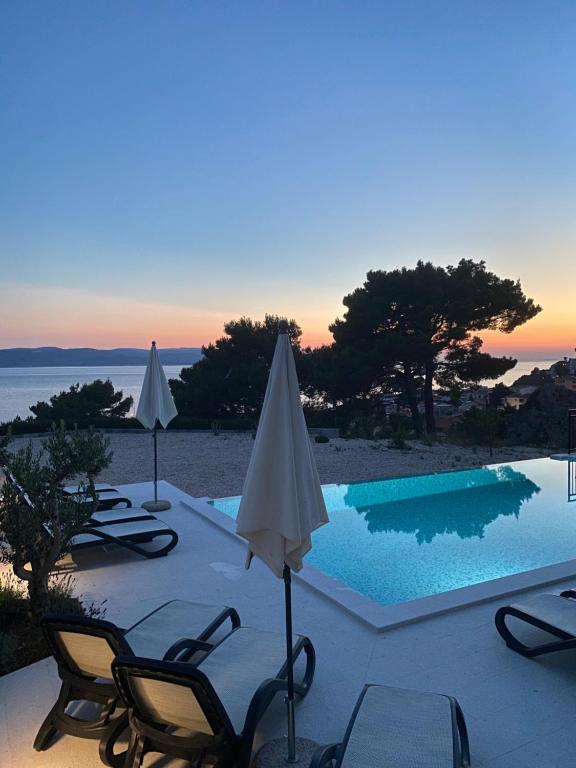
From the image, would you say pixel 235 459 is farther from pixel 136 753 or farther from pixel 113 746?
pixel 136 753

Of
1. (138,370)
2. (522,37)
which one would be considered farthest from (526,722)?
(138,370)

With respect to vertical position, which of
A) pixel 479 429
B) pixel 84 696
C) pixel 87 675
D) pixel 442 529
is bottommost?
pixel 442 529

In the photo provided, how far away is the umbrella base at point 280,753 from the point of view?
2.60 meters

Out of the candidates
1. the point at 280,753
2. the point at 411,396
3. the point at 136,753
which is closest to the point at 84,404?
the point at 411,396

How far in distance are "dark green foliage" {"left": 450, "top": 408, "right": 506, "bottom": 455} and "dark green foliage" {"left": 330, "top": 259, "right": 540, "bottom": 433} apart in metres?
4.73

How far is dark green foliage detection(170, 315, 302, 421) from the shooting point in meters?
24.2

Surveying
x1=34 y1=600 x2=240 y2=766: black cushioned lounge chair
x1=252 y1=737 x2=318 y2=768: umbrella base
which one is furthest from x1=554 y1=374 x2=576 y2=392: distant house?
x1=34 y1=600 x2=240 y2=766: black cushioned lounge chair

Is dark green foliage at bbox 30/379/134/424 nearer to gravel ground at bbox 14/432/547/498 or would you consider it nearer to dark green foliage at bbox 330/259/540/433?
gravel ground at bbox 14/432/547/498

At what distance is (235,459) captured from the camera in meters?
13.5

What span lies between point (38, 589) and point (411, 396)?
2100 cm

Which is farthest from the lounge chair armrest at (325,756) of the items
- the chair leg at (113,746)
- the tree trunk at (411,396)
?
the tree trunk at (411,396)

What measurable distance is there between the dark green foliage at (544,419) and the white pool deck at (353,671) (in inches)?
590

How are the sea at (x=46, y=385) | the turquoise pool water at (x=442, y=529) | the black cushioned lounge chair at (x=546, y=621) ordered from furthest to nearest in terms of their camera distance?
the sea at (x=46, y=385), the turquoise pool water at (x=442, y=529), the black cushioned lounge chair at (x=546, y=621)

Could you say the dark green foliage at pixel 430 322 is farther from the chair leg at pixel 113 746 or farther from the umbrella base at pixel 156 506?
the chair leg at pixel 113 746
